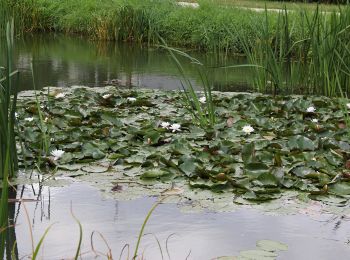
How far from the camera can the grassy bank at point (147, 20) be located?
10727mm

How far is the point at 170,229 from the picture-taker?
286 centimetres

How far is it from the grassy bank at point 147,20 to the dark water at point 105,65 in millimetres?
331

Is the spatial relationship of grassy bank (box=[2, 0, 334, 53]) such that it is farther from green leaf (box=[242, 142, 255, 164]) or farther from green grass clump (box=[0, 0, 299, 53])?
green leaf (box=[242, 142, 255, 164])

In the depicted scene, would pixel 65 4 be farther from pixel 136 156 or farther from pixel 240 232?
pixel 240 232

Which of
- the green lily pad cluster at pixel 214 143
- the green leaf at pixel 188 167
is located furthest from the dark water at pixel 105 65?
the green leaf at pixel 188 167

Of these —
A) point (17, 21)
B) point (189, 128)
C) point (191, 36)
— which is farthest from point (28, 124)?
point (17, 21)

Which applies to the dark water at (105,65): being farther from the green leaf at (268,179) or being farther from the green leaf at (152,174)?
the green leaf at (268,179)

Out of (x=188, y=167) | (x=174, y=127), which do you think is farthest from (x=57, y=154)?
(x=174, y=127)

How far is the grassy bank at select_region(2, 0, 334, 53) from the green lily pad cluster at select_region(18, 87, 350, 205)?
523 cm

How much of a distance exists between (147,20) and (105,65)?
92.3 inches

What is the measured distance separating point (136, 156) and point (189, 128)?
749mm

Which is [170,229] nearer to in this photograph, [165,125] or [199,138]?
[199,138]

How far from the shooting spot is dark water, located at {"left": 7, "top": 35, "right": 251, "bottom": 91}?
25.6 feet

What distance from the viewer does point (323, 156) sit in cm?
377
